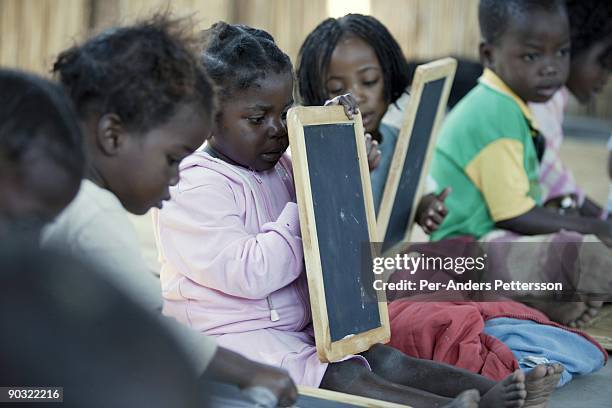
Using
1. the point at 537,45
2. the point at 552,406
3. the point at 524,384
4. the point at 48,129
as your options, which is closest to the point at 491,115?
the point at 537,45

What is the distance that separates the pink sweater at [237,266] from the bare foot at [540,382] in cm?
58

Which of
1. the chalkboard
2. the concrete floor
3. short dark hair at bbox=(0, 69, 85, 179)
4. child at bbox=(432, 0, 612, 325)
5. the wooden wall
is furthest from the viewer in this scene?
the wooden wall

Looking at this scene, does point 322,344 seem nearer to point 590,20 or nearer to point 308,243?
point 308,243

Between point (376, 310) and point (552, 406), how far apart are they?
2.19 feet

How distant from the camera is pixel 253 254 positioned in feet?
9.43

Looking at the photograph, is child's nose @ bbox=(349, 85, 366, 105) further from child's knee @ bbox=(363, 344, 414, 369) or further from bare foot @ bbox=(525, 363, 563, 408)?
bare foot @ bbox=(525, 363, 563, 408)

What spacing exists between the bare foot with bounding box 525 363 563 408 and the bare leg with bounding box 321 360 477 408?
25 centimetres

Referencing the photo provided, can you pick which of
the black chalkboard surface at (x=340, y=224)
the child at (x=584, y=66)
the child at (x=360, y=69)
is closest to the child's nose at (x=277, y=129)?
the black chalkboard surface at (x=340, y=224)

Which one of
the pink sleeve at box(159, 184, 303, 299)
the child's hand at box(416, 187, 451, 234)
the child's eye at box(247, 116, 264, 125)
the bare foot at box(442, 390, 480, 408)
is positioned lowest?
the bare foot at box(442, 390, 480, 408)

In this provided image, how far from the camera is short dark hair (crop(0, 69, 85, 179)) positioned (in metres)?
1.95

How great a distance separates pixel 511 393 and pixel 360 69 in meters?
1.56

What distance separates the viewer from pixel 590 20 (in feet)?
17.3

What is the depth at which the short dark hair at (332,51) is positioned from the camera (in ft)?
12.8

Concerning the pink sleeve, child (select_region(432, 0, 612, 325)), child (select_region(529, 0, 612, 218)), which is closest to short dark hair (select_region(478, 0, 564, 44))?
child (select_region(432, 0, 612, 325))
